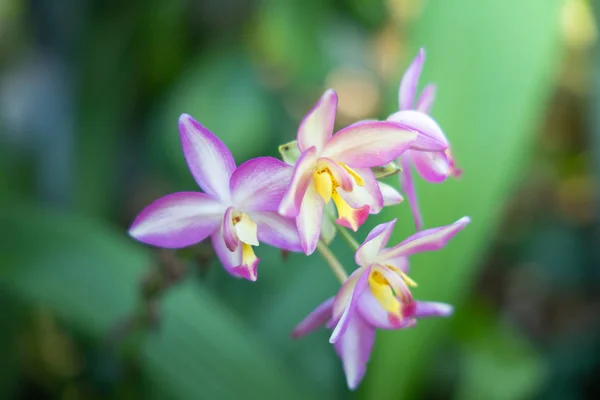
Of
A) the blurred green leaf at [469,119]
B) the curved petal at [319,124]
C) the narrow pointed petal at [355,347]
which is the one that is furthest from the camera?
the blurred green leaf at [469,119]

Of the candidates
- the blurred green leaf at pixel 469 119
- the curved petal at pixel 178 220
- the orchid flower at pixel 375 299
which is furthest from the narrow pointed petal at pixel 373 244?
the blurred green leaf at pixel 469 119

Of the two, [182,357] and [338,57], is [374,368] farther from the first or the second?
[338,57]

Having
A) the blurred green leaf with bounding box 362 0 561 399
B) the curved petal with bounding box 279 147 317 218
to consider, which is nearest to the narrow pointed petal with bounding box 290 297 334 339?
the curved petal with bounding box 279 147 317 218

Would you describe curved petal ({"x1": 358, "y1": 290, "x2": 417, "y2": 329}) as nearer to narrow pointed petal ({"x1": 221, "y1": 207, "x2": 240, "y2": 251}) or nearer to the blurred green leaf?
narrow pointed petal ({"x1": 221, "y1": 207, "x2": 240, "y2": 251})

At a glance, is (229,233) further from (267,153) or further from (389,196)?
(267,153)

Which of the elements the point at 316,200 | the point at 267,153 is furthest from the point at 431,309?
the point at 267,153

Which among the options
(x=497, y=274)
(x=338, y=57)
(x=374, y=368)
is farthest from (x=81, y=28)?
(x=497, y=274)

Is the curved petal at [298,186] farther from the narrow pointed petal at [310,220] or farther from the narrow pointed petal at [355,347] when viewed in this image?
the narrow pointed petal at [355,347]

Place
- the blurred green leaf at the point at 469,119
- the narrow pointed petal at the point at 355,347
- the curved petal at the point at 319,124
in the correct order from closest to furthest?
the curved petal at the point at 319,124 < the narrow pointed petal at the point at 355,347 < the blurred green leaf at the point at 469,119
